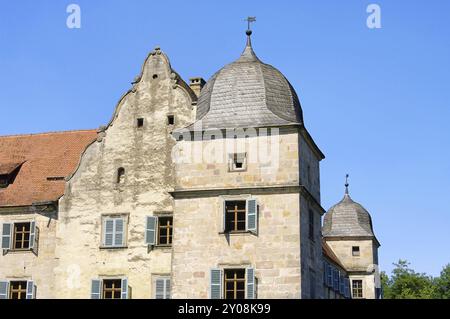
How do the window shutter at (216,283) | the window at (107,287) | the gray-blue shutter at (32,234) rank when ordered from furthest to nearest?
the gray-blue shutter at (32,234), the window at (107,287), the window shutter at (216,283)

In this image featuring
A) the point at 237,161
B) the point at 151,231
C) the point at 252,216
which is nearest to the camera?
the point at 252,216

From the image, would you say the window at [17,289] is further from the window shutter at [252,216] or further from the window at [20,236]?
the window shutter at [252,216]

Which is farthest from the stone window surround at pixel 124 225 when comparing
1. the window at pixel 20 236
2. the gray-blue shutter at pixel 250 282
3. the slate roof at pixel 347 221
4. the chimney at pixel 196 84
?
the slate roof at pixel 347 221

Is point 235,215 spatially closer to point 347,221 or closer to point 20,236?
point 20,236

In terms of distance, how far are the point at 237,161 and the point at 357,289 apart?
25.0 metres

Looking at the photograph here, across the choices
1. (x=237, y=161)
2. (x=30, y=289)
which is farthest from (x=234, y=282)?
(x=30, y=289)

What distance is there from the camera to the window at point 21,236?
106 feet

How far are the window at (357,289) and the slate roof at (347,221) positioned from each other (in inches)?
117

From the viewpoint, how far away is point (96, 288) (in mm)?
30375

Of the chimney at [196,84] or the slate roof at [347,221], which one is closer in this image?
the chimney at [196,84]

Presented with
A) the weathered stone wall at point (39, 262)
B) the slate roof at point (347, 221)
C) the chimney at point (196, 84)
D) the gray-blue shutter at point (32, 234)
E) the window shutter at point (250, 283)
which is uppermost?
the chimney at point (196, 84)

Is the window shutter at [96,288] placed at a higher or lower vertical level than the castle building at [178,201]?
lower

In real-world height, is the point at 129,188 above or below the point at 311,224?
above
